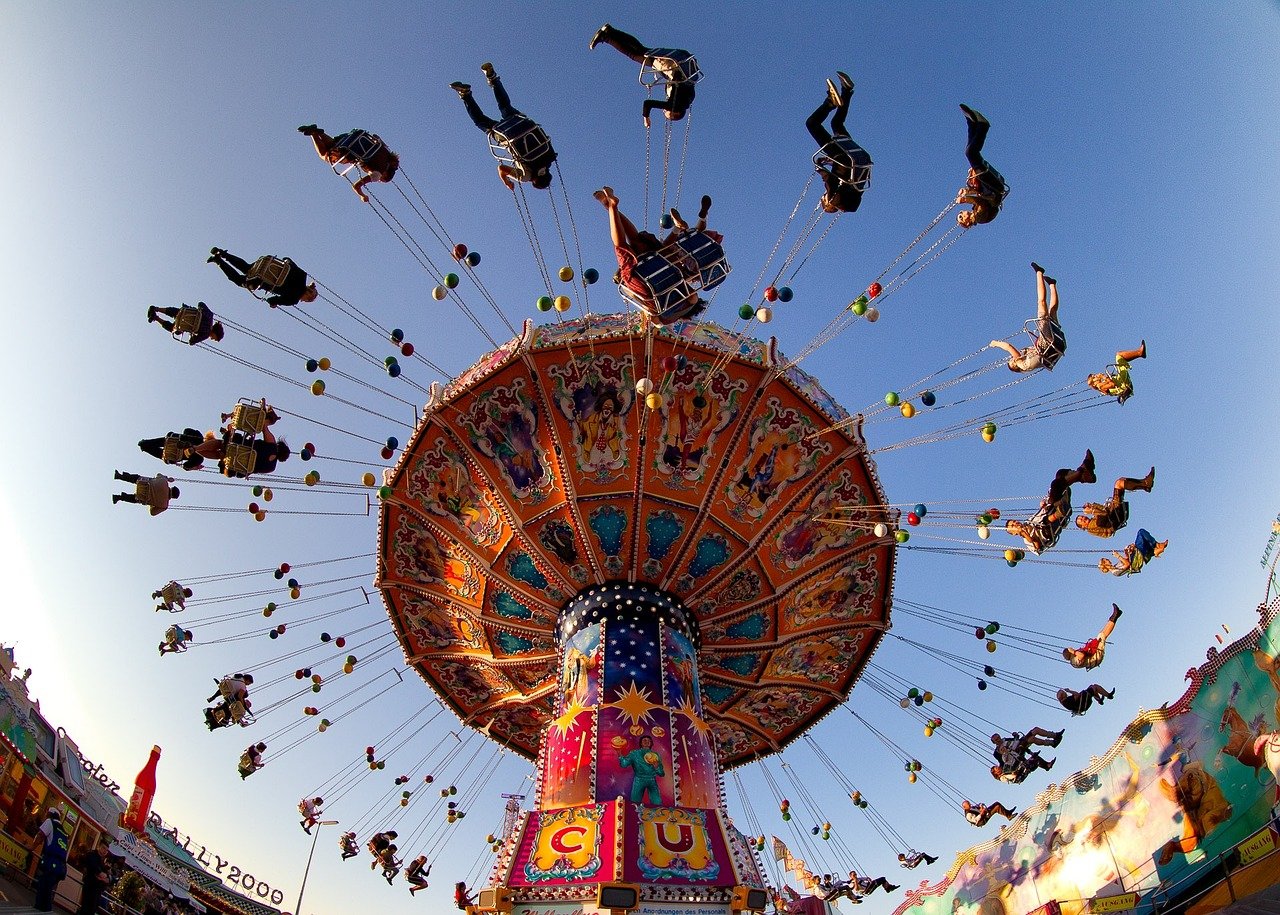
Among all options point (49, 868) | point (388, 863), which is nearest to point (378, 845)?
point (388, 863)

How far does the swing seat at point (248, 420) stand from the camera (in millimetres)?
12289

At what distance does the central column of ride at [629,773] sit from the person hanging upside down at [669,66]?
7.65 m

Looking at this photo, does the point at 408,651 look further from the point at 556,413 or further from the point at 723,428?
the point at 723,428

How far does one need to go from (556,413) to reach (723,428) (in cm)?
272

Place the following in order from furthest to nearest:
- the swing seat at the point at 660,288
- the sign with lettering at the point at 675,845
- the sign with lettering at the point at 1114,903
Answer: the sign with lettering at the point at 1114,903 < the sign with lettering at the point at 675,845 < the swing seat at the point at 660,288

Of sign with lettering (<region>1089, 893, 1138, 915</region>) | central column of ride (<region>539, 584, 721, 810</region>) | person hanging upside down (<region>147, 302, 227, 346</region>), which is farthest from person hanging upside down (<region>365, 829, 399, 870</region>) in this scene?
sign with lettering (<region>1089, 893, 1138, 915</region>)

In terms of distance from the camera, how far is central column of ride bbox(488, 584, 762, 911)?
35.4 feet

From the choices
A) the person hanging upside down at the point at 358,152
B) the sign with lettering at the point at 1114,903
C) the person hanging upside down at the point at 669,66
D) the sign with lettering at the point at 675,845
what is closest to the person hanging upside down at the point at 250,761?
the sign with lettering at the point at 675,845

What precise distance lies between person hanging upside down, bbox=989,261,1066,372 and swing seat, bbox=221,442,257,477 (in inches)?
423

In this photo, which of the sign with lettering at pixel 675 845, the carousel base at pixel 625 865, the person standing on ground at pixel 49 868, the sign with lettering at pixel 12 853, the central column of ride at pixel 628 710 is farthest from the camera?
the central column of ride at pixel 628 710

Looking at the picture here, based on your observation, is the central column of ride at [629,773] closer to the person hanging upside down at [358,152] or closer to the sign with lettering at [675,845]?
the sign with lettering at [675,845]

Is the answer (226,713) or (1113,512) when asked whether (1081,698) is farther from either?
(226,713)

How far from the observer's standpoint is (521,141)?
432 inches

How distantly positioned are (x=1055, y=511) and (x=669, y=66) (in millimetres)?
7893
